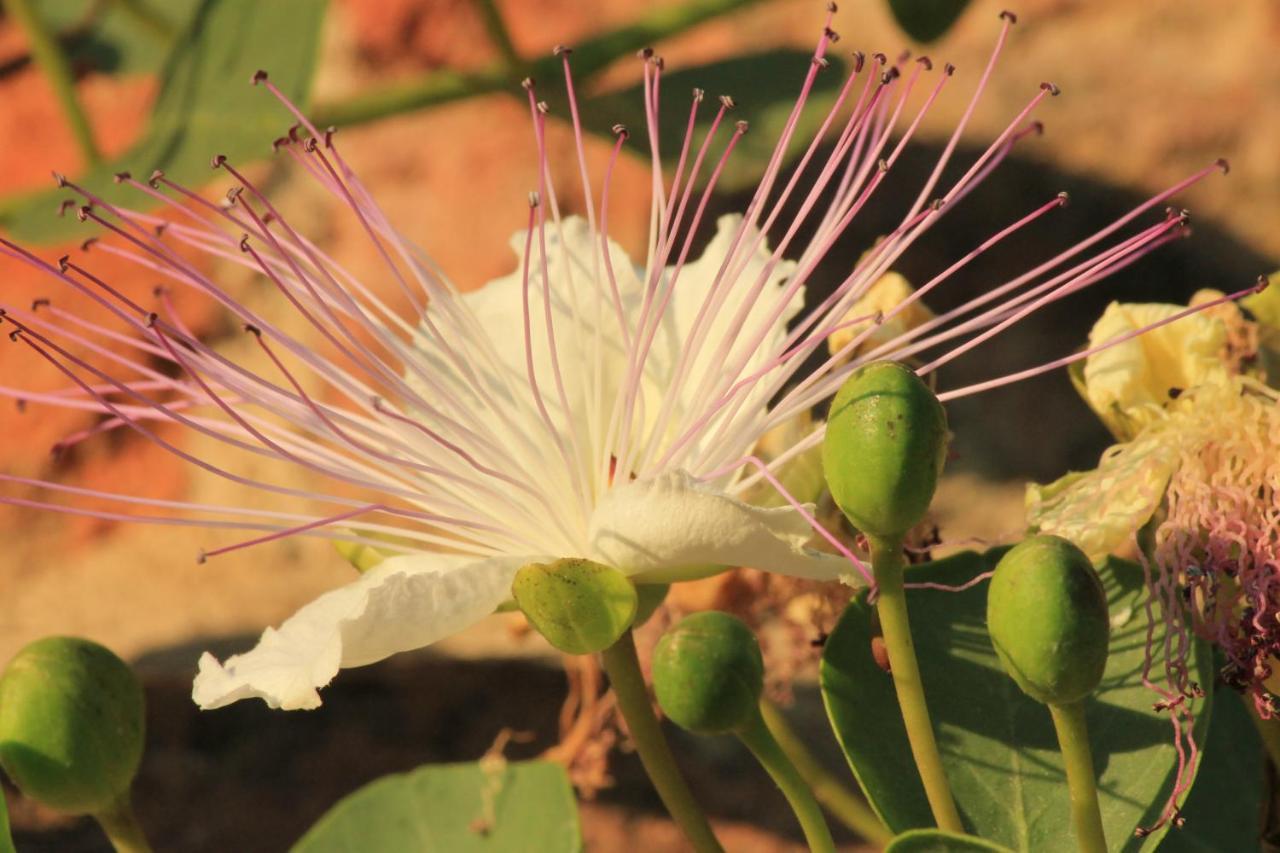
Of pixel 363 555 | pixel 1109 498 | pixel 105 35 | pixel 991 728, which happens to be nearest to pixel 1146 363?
pixel 1109 498

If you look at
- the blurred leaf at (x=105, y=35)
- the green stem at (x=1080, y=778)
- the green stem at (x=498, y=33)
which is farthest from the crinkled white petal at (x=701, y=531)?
the blurred leaf at (x=105, y=35)

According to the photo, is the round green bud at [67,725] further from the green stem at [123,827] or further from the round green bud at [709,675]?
the round green bud at [709,675]

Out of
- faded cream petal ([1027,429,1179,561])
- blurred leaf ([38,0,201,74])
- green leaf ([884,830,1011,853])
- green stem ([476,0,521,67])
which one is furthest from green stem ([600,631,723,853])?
blurred leaf ([38,0,201,74])

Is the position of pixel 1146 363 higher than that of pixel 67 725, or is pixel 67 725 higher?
pixel 1146 363

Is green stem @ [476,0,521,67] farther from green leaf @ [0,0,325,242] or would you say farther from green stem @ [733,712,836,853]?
green stem @ [733,712,836,853]

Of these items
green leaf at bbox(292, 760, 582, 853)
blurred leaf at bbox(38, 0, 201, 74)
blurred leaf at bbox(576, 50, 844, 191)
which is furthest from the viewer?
blurred leaf at bbox(38, 0, 201, 74)

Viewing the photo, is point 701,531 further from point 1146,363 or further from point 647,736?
point 1146,363
